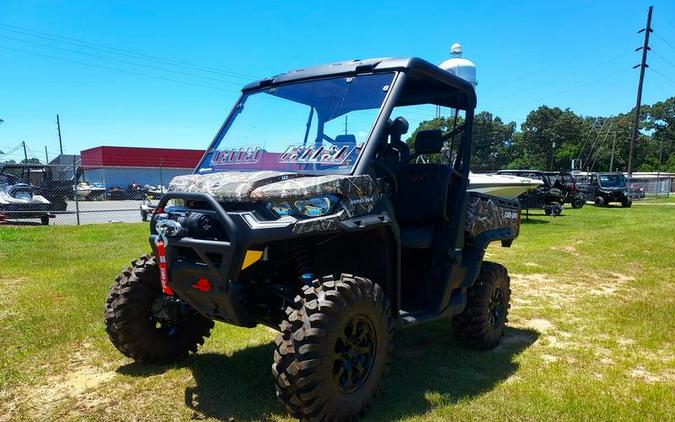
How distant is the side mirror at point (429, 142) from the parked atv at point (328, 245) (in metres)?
0.01

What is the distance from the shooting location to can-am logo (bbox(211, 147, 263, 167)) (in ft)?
14.3

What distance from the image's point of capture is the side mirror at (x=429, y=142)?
14.8ft

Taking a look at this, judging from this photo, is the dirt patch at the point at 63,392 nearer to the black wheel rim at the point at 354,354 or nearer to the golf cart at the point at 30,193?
the black wheel rim at the point at 354,354

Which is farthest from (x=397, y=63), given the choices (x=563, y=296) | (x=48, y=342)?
(x=563, y=296)

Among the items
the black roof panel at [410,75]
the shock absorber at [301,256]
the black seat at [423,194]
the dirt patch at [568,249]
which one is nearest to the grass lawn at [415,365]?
the shock absorber at [301,256]

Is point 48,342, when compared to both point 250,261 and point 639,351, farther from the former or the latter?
point 639,351

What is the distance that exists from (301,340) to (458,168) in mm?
2500

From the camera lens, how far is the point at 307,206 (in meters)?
3.44

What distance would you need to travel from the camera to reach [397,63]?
408cm

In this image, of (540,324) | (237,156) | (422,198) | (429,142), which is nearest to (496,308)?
(540,324)

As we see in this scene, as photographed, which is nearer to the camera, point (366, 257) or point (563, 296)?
point (366, 257)

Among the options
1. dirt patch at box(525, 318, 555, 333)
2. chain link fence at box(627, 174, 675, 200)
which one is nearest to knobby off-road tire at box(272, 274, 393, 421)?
dirt patch at box(525, 318, 555, 333)

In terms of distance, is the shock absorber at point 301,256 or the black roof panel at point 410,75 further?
the black roof panel at point 410,75

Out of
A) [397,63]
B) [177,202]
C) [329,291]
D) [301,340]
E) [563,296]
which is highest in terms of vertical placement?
[397,63]
